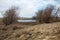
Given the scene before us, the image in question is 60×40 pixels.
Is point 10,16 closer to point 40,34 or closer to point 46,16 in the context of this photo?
point 46,16

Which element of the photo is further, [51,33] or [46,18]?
[46,18]

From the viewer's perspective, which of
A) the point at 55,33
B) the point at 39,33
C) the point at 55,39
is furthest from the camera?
the point at 39,33

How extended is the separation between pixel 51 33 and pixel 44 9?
1276cm

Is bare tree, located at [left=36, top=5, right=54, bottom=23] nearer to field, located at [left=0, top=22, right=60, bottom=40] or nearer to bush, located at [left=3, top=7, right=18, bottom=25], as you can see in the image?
bush, located at [left=3, top=7, right=18, bottom=25]

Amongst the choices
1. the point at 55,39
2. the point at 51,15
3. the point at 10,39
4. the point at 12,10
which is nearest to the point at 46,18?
the point at 51,15

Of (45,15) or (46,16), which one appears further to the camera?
(45,15)

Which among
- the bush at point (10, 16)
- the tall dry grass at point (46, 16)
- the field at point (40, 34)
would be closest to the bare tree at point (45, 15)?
the tall dry grass at point (46, 16)

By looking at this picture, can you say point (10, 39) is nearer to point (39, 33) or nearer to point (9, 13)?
point (39, 33)

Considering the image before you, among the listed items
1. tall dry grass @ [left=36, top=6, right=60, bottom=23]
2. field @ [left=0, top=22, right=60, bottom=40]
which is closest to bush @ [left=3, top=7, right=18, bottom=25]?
tall dry grass @ [left=36, top=6, right=60, bottom=23]

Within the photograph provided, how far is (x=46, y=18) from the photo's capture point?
82.1 ft

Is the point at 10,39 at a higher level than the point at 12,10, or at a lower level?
lower

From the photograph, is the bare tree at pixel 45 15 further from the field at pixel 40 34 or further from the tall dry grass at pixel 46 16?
the field at pixel 40 34

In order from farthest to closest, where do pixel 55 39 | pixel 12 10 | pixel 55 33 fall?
pixel 12 10
pixel 55 33
pixel 55 39

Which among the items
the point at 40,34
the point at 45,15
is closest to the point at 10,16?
the point at 45,15
